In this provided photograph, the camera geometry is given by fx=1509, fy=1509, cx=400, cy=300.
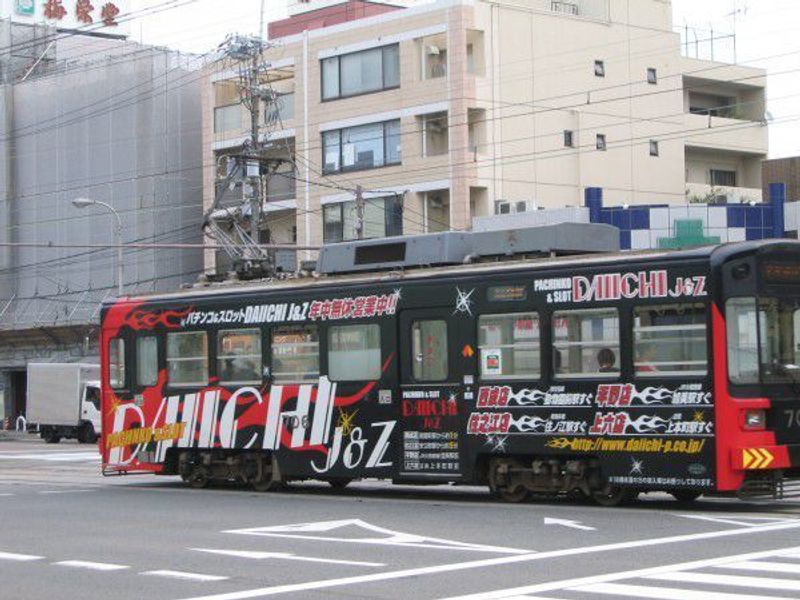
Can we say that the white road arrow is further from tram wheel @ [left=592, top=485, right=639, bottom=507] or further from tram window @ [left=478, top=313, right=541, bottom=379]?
tram window @ [left=478, top=313, right=541, bottom=379]

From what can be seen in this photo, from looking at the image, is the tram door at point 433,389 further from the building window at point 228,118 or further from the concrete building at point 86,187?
the concrete building at point 86,187

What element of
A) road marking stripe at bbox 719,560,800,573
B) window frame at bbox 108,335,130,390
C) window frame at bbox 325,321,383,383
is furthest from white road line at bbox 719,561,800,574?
window frame at bbox 108,335,130,390

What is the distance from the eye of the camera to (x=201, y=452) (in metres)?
24.2

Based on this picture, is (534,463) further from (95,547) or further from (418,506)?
(95,547)

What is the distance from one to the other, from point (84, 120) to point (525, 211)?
974 inches

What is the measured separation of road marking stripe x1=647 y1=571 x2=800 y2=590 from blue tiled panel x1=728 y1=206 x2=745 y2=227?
1450 inches

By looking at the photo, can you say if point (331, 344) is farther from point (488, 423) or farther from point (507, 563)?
point (507, 563)

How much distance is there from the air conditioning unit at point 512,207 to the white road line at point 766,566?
117 ft

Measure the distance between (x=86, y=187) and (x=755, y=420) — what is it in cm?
5090

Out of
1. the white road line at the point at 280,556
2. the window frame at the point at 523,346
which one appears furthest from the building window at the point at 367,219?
the white road line at the point at 280,556

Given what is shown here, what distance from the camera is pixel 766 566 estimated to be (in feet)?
41.7

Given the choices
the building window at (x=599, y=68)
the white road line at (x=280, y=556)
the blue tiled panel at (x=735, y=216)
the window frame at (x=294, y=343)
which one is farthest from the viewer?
the building window at (x=599, y=68)

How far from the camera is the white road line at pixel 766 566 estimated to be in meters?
12.4

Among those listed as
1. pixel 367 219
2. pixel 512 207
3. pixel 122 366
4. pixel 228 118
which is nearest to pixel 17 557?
pixel 122 366
